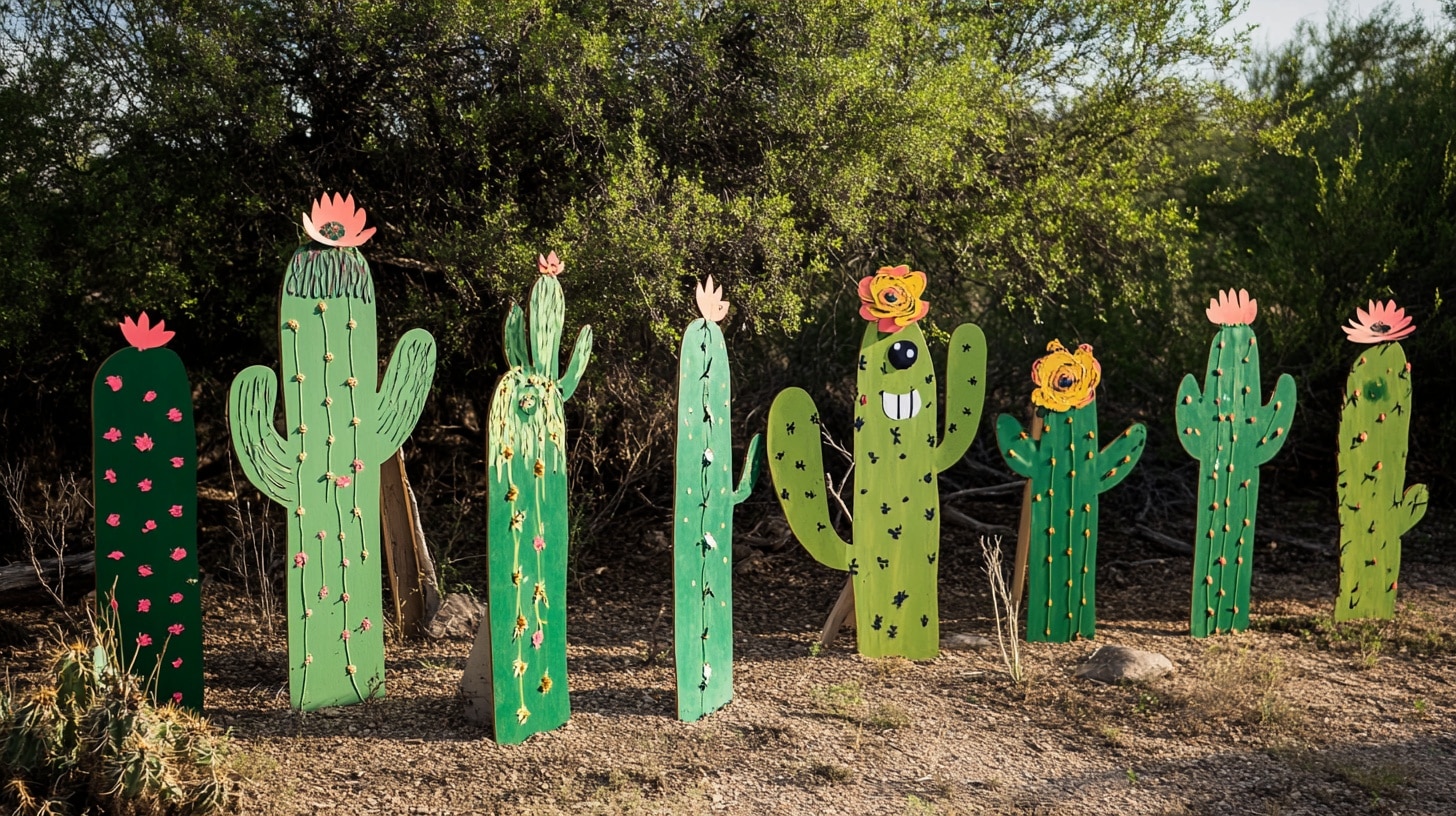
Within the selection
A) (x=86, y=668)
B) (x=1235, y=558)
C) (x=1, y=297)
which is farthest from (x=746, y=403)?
(x=86, y=668)

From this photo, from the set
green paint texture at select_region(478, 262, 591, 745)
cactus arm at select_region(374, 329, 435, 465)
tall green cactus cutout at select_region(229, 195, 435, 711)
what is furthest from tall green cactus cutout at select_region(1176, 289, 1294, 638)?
tall green cactus cutout at select_region(229, 195, 435, 711)

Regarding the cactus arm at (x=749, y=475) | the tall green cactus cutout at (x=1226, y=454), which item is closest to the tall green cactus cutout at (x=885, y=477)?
the cactus arm at (x=749, y=475)

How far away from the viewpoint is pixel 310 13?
560cm

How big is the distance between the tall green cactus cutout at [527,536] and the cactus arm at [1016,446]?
195 centimetres

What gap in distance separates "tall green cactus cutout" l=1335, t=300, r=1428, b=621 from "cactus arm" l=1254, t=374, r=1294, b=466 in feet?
0.96

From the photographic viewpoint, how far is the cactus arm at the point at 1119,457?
5.30 m

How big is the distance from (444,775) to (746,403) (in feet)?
12.3

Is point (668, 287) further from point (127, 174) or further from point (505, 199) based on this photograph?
point (127, 174)

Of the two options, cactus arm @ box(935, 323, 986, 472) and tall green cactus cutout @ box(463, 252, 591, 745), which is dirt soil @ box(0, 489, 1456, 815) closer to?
tall green cactus cutout @ box(463, 252, 591, 745)

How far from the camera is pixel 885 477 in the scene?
16.3ft

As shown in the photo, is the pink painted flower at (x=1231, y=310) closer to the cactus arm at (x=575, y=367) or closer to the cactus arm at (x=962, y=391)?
the cactus arm at (x=962, y=391)

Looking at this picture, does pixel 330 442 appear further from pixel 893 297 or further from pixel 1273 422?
pixel 1273 422

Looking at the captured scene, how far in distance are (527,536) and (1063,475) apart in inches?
97.4

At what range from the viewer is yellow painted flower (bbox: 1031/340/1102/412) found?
205 inches
